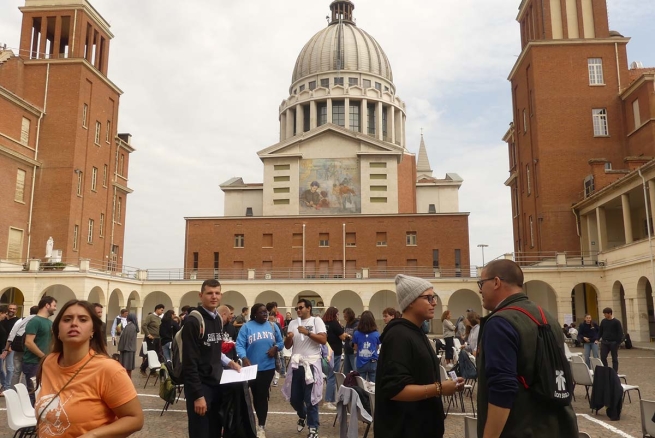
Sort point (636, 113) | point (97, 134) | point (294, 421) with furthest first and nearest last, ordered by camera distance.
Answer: point (97, 134)
point (636, 113)
point (294, 421)

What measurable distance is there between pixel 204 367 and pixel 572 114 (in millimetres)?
35815

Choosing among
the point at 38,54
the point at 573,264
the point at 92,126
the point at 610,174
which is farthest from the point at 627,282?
the point at 38,54

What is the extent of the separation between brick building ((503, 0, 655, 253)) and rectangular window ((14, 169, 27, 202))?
33740 millimetres

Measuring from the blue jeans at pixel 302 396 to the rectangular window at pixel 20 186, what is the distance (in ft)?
114

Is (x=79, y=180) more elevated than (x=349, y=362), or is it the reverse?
(x=79, y=180)

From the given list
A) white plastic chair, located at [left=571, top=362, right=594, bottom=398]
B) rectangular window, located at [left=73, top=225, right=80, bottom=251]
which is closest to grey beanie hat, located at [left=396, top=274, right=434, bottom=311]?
white plastic chair, located at [left=571, top=362, right=594, bottom=398]

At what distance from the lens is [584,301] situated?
113 ft

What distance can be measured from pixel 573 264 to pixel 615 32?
55.3ft

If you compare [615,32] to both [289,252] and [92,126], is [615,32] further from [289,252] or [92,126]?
[92,126]

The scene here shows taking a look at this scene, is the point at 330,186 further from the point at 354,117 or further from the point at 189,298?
the point at 354,117

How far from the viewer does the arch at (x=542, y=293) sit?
35.8 m

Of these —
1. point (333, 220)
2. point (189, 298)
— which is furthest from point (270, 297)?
point (333, 220)

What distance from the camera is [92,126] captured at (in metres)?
40.6

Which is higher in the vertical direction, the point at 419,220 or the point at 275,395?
the point at 419,220
